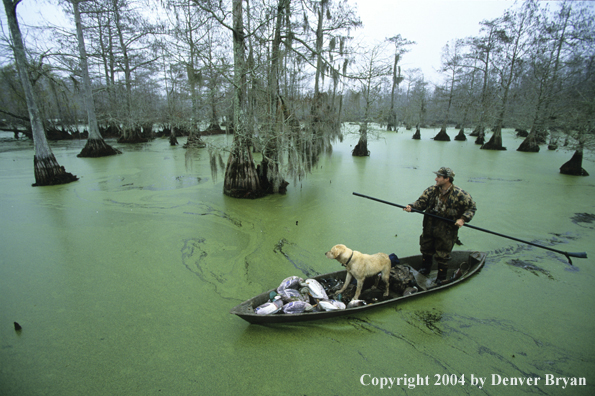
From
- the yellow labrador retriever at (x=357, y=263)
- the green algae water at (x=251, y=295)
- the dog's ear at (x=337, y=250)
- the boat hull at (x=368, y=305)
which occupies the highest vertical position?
the dog's ear at (x=337, y=250)

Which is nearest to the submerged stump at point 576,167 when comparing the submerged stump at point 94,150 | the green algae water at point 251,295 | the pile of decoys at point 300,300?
the green algae water at point 251,295

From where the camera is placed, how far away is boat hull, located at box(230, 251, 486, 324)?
2.48 m

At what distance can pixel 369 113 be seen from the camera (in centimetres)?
1309

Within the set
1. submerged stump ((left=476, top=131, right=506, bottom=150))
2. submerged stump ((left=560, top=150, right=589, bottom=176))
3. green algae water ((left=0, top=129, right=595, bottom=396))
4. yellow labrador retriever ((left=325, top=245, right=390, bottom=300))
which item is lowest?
green algae water ((left=0, top=129, right=595, bottom=396))

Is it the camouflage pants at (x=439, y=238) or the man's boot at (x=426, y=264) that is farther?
the man's boot at (x=426, y=264)

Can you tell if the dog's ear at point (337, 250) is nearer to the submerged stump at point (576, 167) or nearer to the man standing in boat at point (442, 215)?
the man standing in boat at point (442, 215)

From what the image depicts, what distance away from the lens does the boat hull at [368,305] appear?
2.48 m

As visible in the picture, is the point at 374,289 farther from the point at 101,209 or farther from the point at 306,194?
the point at 101,209

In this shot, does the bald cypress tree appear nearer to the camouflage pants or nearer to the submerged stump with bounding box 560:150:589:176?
the camouflage pants

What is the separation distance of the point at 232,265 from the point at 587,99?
11.8 metres

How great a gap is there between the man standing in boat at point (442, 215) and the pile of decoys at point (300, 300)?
4.05ft

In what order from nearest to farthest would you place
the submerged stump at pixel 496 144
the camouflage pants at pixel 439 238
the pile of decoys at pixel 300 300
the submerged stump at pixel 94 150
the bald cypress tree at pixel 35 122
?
the pile of decoys at pixel 300 300 → the camouflage pants at pixel 439 238 → the bald cypress tree at pixel 35 122 → the submerged stump at pixel 94 150 → the submerged stump at pixel 496 144

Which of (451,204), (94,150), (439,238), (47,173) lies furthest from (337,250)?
(94,150)

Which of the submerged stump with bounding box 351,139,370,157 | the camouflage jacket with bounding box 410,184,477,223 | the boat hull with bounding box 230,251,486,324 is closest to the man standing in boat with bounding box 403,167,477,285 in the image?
the camouflage jacket with bounding box 410,184,477,223
